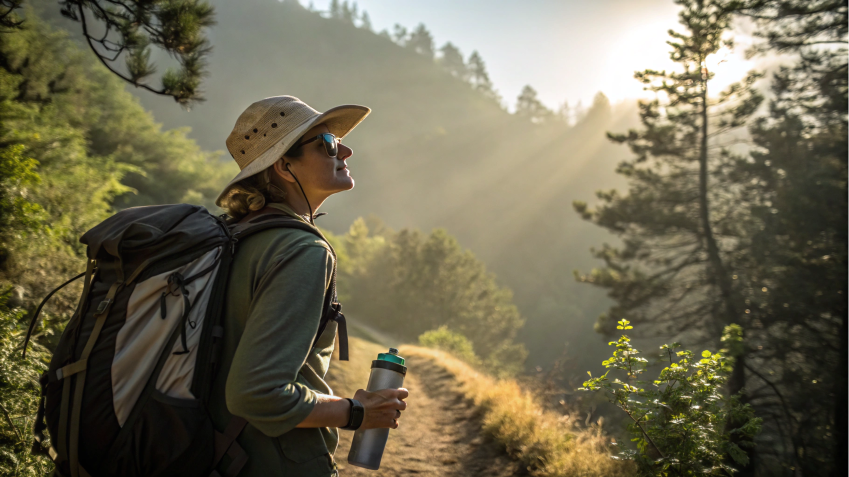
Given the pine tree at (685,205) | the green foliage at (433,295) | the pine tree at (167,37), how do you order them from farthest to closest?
the green foliage at (433,295) < the pine tree at (685,205) < the pine tree at (167,37)

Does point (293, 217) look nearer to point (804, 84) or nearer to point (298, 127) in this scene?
point (298, 127)

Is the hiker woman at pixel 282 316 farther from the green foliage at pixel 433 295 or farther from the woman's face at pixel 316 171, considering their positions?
the green foliage at pixel 433 295

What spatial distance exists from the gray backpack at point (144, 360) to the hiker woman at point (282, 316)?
7 cm

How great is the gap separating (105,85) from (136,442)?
25.5 m

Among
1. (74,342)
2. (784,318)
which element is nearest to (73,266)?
(74,342)

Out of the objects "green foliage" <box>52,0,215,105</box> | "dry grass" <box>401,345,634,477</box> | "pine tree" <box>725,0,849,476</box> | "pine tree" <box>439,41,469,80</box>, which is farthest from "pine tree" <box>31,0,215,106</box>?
"pine tree" <box>439,41,469,80</box>

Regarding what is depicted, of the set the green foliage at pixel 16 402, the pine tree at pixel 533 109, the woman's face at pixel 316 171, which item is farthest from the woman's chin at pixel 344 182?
the pine tree at pixel 533 109

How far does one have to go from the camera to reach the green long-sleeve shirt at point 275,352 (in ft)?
3.84

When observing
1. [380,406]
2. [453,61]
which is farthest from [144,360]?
[453,61]

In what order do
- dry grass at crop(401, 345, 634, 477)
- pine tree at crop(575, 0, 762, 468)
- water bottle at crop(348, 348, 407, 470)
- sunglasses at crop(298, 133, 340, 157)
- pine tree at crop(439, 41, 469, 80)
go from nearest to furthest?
water bottle at crop(348, 348, 407, 470) < sunglasses at crop(298, 133, 340, 157) < dry grass at crop(401, 345, 634, 477) < pine tree at crop(575, 0, 762, 468) < pine tree at crop(439, 41, 469, 80)

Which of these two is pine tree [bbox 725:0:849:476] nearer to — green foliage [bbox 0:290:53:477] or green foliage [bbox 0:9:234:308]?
green foliage [bbox 0:290:53:477]

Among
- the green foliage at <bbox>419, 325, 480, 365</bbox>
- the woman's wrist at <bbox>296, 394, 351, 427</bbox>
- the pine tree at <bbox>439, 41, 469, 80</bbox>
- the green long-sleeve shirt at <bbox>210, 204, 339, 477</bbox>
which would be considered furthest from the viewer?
the pine tree at <bbox>439, 41, 469, 80</bbox>

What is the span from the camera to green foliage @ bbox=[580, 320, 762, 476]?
10.0ft

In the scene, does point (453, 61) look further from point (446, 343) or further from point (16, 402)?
point (16, 402)
